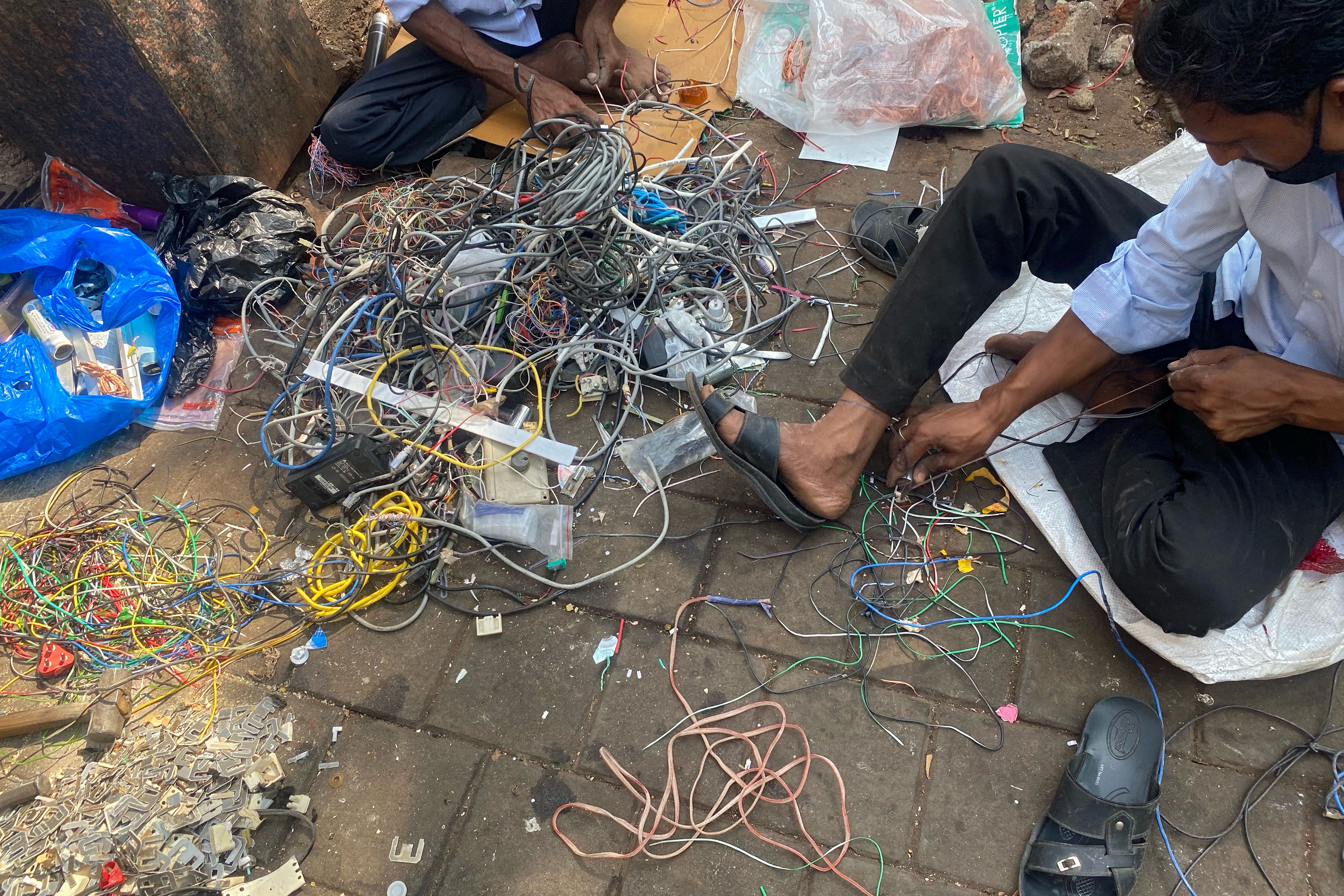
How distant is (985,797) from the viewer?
5.51ft

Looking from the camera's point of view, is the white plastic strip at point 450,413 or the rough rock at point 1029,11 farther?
the rough rock at point 1029,11

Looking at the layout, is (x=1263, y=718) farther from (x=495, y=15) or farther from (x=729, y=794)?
(x=495, y=15)

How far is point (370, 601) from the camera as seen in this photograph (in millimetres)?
2053

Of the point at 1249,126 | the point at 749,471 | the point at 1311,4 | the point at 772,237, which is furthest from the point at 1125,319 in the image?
the point at 772,237

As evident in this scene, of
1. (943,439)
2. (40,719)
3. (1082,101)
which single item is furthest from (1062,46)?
(40,719)

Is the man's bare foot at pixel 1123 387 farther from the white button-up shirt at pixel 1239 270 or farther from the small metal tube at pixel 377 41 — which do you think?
the small metal tube at pixel 377 41

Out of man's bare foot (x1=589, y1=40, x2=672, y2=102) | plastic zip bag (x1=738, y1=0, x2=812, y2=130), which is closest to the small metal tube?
man's bare foot (x1=589, y1=40, x2=672, y2=102)

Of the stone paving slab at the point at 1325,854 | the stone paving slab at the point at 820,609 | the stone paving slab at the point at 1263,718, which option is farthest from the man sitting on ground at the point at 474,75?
the stone paving slab at the point at 1325,854

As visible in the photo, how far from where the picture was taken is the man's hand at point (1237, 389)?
5.15 ft

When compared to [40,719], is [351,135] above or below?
above

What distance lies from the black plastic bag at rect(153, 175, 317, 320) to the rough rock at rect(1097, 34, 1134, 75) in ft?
11.0

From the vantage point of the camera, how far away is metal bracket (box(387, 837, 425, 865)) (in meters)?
1.69

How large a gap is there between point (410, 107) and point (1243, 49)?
2896 millimetres

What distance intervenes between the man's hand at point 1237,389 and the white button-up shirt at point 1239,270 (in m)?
0.08
